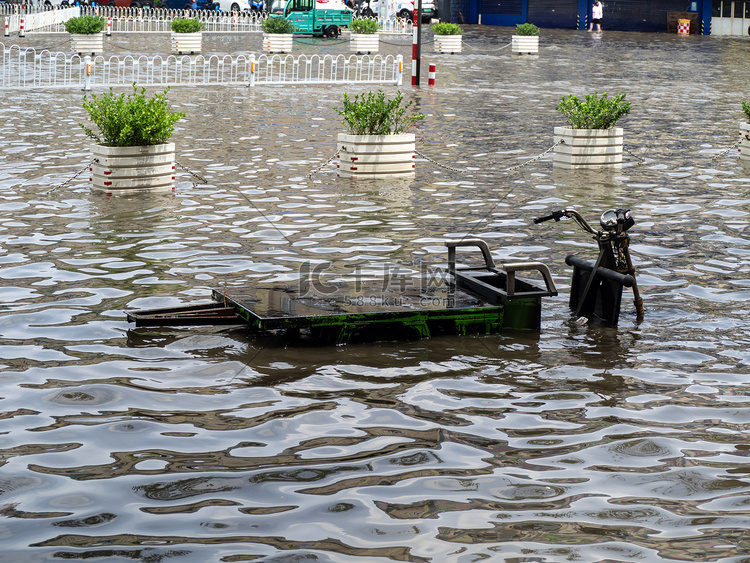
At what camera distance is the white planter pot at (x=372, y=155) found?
16312 mm

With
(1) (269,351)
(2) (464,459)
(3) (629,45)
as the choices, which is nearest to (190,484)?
(2) (464,459)

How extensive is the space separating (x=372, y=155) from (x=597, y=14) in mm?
44691

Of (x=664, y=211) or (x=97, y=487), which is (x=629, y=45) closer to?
(x=664, y=211)

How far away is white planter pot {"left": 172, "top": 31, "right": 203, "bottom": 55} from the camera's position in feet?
123

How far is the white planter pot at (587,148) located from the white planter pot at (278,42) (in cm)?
2266

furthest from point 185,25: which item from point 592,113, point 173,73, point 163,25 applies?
point 592,113

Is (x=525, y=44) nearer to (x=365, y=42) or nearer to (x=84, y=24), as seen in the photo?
(x=365, y=42)

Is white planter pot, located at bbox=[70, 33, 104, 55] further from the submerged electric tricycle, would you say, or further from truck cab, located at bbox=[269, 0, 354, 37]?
the submerged electric tricycle

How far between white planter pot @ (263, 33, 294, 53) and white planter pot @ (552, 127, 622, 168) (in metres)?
22.7

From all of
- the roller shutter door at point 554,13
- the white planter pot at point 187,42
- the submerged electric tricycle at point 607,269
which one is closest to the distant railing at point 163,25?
the white planter pot at point 187,42

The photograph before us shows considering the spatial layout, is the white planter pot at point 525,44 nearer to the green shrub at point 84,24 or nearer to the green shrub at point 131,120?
the green shrub at point 84,24

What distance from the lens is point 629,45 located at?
47.8 metres

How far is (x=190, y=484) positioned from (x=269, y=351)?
8.34 feet

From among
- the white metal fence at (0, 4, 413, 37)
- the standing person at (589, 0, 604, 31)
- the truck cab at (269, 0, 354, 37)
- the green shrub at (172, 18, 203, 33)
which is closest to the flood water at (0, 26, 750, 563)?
the green shrub at (172, 18, 203, 33)
